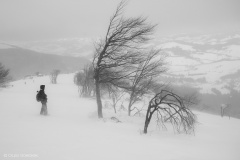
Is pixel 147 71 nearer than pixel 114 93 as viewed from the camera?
Yes

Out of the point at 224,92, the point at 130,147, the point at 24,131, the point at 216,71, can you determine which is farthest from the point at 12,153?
the point at 216,71

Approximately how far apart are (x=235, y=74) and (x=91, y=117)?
193m

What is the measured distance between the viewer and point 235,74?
6841 inches

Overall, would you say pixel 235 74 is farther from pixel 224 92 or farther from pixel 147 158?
pixel 147 158

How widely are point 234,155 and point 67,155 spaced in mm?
8744

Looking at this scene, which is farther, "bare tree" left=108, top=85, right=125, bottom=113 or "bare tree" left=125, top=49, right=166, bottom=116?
"bare tree" left=108, top=85, right=125, bottom=113

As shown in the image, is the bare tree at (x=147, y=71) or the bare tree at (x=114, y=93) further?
the bare tree at (x=114, y=93)

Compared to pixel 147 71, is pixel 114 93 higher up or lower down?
lower down

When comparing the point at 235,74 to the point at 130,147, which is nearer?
the point at 130,147

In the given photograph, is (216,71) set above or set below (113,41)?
above

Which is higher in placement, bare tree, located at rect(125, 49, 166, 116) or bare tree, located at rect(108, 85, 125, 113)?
bare tree, located at rect(125, 49, 166, 116)

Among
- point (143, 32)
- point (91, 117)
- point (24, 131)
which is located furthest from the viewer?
point (91, 117)

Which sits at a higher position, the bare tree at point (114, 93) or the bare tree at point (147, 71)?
the bare tree at point (147, 71)

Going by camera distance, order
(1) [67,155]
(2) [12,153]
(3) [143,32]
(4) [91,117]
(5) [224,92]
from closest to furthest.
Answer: (2) [12,153] < (1) [67,155] < (3) [143,32] < (4) [91,117] < (5) [224,92]
